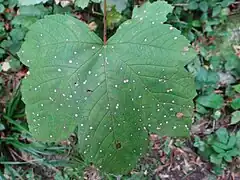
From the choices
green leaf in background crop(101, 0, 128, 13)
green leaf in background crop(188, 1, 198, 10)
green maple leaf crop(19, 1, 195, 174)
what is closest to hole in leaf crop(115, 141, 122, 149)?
green maple leaf crop(19, 1, 195, 174)

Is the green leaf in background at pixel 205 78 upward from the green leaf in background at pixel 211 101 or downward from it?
upward

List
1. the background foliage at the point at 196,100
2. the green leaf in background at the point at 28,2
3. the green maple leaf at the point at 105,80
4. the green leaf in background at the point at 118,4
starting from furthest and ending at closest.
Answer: the background foliage at the point at 196,100 < the green leaf in background at the point at 118,4 < the green leaf in background at the point at 28,2 < the green maple leaf at the point at 105,80

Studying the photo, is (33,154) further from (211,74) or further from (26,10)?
(211,74)

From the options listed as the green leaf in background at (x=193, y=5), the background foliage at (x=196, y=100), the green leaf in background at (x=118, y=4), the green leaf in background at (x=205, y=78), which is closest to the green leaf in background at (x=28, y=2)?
the background foliage at (x=196, y=100)

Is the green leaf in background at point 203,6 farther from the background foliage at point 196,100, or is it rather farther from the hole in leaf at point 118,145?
the hole in leaf at point 118,145

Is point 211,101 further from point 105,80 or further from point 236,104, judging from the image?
point 105,80

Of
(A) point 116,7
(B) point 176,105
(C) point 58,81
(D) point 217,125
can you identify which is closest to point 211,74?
(D) point 217,125

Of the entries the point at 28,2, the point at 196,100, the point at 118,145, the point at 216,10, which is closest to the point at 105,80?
the point at 118,145
